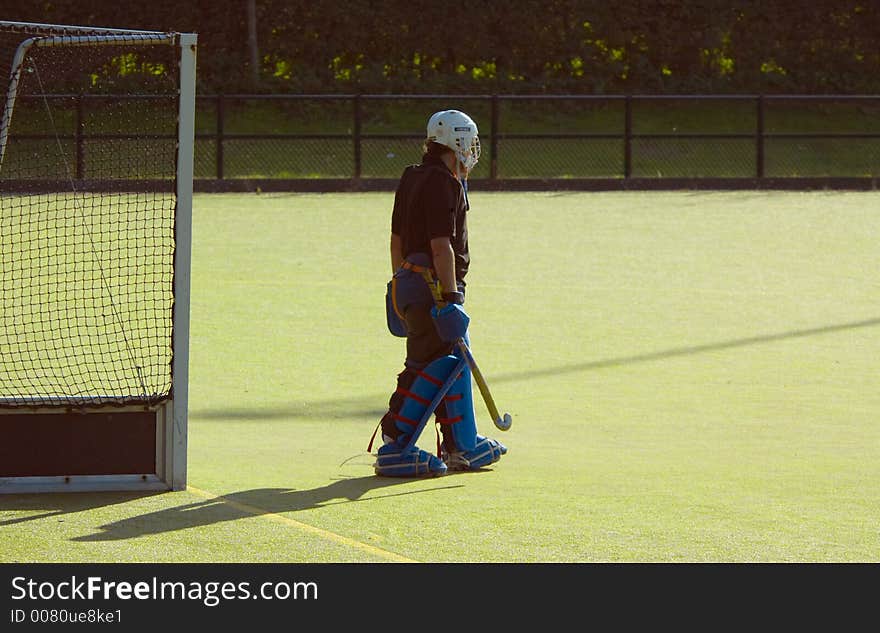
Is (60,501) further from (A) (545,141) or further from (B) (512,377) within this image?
(A) (545,141)

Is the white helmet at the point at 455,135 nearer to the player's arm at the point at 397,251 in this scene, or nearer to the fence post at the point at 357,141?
the player's arm at the point at 397,251

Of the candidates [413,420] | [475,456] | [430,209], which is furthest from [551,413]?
[430,209]

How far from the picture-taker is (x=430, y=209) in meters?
7.62

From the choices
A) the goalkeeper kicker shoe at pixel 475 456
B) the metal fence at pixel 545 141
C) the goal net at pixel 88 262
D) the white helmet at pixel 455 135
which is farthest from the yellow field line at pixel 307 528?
the metal fence at pixel 545 141

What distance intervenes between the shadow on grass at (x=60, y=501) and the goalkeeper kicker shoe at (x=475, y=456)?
1496 mm

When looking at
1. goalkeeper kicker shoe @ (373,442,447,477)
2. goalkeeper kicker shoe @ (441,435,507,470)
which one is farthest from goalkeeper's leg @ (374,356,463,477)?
goalkeeper kicker shoe @ (441,435,507,470)

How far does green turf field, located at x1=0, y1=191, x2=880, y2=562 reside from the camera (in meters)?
6.44

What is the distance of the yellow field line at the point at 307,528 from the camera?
20.1ft

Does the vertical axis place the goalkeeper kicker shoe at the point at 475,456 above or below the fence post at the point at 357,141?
below

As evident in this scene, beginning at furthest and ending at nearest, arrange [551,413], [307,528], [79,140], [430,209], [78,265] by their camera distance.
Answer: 1. [79,140]
2. [78,265]
3. [551,413]
4. [430,209]
5. [307,528]

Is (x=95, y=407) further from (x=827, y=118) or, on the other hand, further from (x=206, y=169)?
(x=827, y=118)

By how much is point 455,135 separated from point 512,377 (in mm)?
3479
